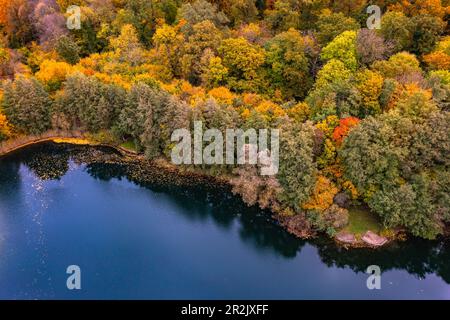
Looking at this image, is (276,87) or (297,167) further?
(276,87)

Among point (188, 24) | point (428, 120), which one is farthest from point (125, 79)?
point (428, 120)

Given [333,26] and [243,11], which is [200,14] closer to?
[243,11]

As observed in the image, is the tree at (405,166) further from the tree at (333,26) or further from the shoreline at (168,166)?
the tree at (333,26)

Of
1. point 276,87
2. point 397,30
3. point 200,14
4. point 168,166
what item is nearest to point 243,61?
point 276,87

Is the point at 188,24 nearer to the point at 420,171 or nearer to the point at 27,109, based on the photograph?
the point at 27,109

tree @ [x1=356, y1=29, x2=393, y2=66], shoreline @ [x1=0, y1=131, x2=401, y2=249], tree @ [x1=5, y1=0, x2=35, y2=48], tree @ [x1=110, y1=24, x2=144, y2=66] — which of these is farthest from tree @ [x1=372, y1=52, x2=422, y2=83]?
tree @ [x1=5, y1=0, x2=35, y2=48]
